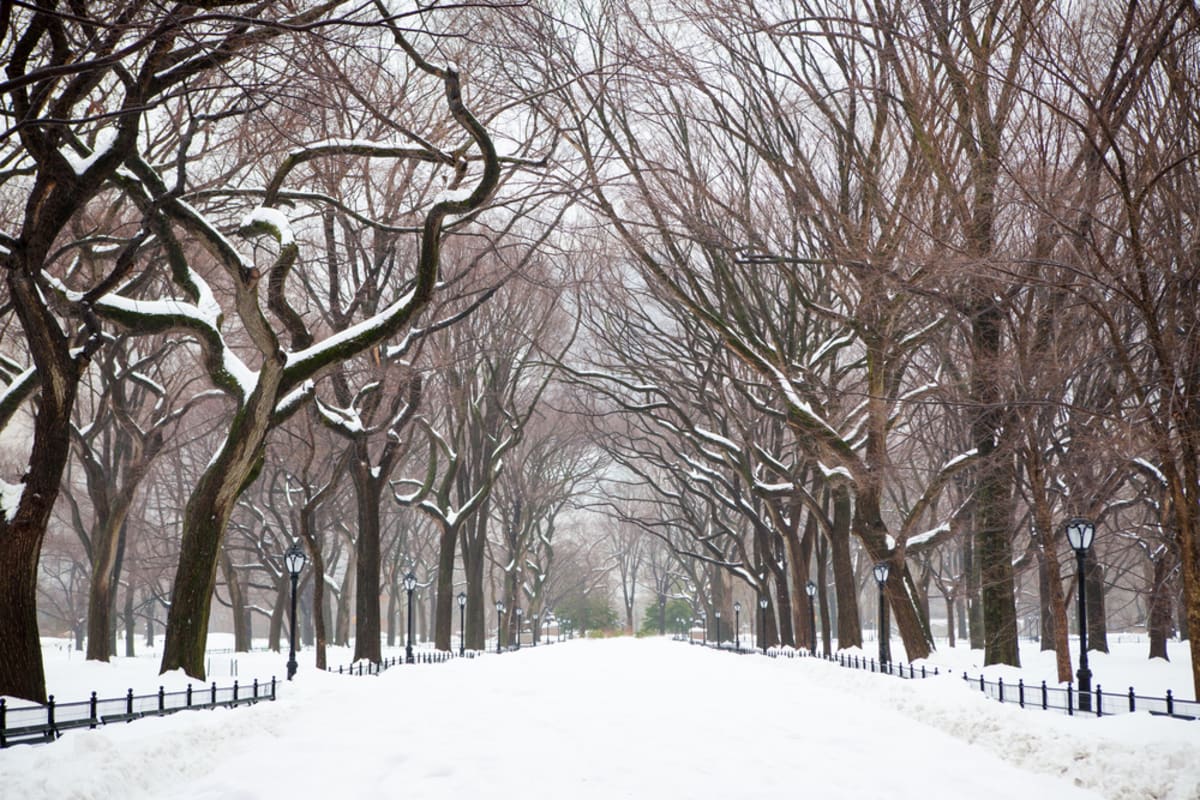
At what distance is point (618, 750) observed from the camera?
12312mm

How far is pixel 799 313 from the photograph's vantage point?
122 ft

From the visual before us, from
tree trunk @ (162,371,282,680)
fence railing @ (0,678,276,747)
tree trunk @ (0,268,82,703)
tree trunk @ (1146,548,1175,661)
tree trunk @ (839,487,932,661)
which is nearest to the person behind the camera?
fence railing @ (0,678,276,747)

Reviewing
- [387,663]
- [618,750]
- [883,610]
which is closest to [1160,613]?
[883,610]

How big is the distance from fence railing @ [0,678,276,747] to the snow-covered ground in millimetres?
710

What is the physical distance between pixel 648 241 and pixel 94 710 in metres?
21.5

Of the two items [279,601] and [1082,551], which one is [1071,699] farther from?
[279,601]

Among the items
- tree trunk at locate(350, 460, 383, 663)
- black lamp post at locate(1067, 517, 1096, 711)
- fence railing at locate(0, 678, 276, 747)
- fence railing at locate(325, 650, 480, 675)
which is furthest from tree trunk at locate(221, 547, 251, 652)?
black lamp post at locate(1067, 517, 1096, 711)

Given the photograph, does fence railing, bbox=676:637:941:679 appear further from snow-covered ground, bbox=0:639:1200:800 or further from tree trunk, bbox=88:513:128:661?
tree trunk, bbox=88:513:128:661

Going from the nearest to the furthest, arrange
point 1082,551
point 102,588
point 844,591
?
point 1082,551 < point 102,588 < point 844,591

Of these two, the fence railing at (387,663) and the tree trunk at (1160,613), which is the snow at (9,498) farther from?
the tree trunk at (1160,613)

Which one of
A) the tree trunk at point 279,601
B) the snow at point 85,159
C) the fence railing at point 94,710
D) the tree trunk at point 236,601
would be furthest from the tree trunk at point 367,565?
the tree trunk at point 279,601

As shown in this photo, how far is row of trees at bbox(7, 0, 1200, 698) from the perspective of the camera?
13.6 metres

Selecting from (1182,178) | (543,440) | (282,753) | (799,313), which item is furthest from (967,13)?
(543,440)

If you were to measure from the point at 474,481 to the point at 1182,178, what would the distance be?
28.3 m
